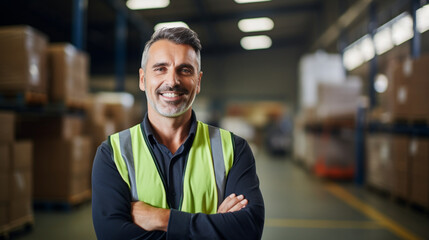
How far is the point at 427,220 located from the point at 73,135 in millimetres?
5342

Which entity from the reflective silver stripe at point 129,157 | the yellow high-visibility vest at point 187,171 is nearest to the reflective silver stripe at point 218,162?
the yellow high-visibility vest at point 187,171

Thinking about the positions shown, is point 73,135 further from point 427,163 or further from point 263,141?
point 263,141

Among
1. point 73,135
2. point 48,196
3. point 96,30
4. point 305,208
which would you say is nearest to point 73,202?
point 48,196

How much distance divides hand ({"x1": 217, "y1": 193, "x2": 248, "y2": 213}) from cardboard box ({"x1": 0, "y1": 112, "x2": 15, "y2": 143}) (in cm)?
326

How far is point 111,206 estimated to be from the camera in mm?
1416

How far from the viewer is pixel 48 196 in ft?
16.7

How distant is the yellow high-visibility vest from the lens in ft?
4.63

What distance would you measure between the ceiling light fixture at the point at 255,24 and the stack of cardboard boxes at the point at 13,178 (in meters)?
8.54

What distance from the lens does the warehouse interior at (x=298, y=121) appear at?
14.0 ft

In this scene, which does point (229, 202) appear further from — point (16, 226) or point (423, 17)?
point (423, 17)

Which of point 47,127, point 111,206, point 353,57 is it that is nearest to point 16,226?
point 47,127

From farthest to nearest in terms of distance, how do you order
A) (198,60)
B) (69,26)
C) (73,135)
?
(69,26)
(73,135)
(198,60)

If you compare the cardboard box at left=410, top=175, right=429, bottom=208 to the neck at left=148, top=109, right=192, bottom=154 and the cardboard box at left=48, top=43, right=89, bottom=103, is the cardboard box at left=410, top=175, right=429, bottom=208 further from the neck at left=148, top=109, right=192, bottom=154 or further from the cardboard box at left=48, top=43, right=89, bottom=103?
the cardboard box at left=48, top=43, right=89, bottom=103

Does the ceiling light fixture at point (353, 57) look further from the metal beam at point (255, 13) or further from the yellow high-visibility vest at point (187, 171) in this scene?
A: the yellow high-visibility vest at point (187, 171)
